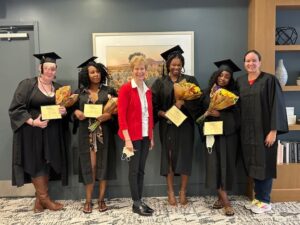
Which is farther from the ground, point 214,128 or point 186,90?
point 186,90

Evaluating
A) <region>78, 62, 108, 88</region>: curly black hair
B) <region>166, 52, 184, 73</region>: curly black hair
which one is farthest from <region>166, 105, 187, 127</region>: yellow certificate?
<region>78, 62, 108, 88</region>: curly black hair

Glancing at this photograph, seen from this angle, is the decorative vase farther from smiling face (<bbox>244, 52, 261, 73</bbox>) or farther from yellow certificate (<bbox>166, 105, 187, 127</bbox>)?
yellow certificate (<bbox>166, 105, 187, 127</bbox>)

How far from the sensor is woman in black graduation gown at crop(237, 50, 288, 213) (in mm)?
2834

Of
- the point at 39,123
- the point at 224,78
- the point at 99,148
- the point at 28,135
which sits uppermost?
the point at 224,78

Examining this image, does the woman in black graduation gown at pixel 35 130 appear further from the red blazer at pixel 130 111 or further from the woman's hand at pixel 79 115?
the red blazer at pixel 130 111

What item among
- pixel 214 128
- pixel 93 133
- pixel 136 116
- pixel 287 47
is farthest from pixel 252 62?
pixel 93 133

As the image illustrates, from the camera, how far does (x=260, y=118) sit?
9.37ft

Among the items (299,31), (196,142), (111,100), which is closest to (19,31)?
(111,100)

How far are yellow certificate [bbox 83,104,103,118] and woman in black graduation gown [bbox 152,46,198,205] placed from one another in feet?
1.83

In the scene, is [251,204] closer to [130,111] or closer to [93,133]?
[130,111]

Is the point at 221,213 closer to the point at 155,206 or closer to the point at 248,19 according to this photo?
the point at 155,206

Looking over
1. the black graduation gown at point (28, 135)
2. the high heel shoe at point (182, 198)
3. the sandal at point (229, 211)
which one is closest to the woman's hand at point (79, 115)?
the black graduation gown at point (28, 135)

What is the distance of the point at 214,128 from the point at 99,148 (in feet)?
3.70

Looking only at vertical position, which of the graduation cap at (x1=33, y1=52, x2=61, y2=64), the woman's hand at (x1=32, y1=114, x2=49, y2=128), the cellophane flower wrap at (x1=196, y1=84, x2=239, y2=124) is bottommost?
the woman's hand at (x1=32, y1=114, x2=49, y2=128)
